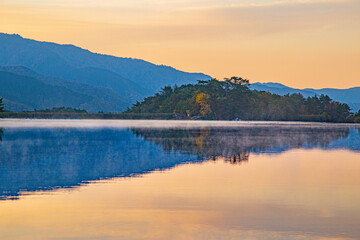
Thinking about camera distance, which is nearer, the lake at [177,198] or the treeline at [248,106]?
the lake at [177,198]

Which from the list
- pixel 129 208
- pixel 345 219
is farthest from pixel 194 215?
pixel 345 219

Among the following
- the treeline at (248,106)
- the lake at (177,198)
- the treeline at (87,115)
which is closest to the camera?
the lake at (177,198)

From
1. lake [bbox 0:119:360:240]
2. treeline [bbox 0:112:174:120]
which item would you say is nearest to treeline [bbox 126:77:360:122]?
treeline [bbox 0:112:174:120]

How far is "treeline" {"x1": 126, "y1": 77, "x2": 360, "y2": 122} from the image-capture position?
156375mm

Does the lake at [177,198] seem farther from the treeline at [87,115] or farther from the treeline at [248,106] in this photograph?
the treeline at [87,115]

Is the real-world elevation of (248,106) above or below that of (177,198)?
above

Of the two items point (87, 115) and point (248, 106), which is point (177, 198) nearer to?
point (248, 106)

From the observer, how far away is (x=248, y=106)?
16212cm

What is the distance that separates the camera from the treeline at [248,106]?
15638cm

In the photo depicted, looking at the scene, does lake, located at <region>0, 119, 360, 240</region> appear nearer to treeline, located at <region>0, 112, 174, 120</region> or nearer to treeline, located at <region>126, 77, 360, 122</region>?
treeline, located at <region>126, 77, 360, 122</region>

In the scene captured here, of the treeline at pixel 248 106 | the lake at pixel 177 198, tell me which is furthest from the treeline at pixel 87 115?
the lake at pixel 177 198

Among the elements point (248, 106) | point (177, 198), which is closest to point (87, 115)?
point (248, 106)

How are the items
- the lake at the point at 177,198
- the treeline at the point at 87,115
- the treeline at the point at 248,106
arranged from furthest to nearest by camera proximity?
the treeline at the point at 87,115 < the treeline at the point at 248,106 < the lake at the point at 177,198

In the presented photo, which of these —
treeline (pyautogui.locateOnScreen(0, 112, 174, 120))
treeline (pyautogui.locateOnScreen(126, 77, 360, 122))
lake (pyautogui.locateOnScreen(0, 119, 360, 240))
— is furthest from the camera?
treeline (pyautogui.locateOnScreen(0, 112, 174, 120))
